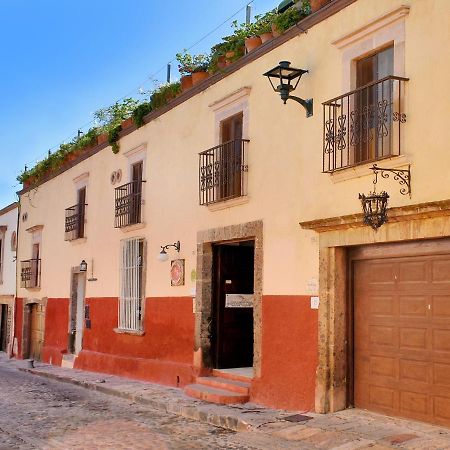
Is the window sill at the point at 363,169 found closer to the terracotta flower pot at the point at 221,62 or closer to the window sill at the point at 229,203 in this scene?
the window sill at the point at 229,203

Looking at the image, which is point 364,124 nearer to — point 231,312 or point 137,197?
point 231,312

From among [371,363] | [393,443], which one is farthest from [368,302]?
[393,443]

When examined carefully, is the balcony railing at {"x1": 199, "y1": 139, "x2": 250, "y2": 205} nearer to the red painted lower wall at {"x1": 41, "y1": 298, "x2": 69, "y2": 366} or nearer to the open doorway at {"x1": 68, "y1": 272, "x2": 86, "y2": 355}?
the open doorway at {"x1": 68, "y1": 272, "x2": 86, "y2": 355}

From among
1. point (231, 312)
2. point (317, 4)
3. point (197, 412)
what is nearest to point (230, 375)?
point (231, 312)

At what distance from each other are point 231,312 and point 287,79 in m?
4.58

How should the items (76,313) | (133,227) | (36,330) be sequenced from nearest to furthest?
(133,227) < (76,313) < (36,330)

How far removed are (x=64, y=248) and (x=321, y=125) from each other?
11.4 meters

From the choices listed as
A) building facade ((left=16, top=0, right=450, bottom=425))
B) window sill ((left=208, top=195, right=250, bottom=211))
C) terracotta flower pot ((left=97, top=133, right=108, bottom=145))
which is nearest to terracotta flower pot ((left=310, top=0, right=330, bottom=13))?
building facade ((left=16, top=0, right=450, bottom=425))

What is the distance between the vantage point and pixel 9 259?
2405 cm

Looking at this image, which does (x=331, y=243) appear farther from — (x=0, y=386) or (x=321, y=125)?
(x=0, y=386)

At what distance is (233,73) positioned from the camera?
38.1 ft

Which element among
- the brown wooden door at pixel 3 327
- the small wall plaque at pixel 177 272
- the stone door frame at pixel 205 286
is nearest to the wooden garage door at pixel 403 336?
the stone door frame at pixel 205 286

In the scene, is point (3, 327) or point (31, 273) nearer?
point (31, 273)

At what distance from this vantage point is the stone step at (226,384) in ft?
35.0
